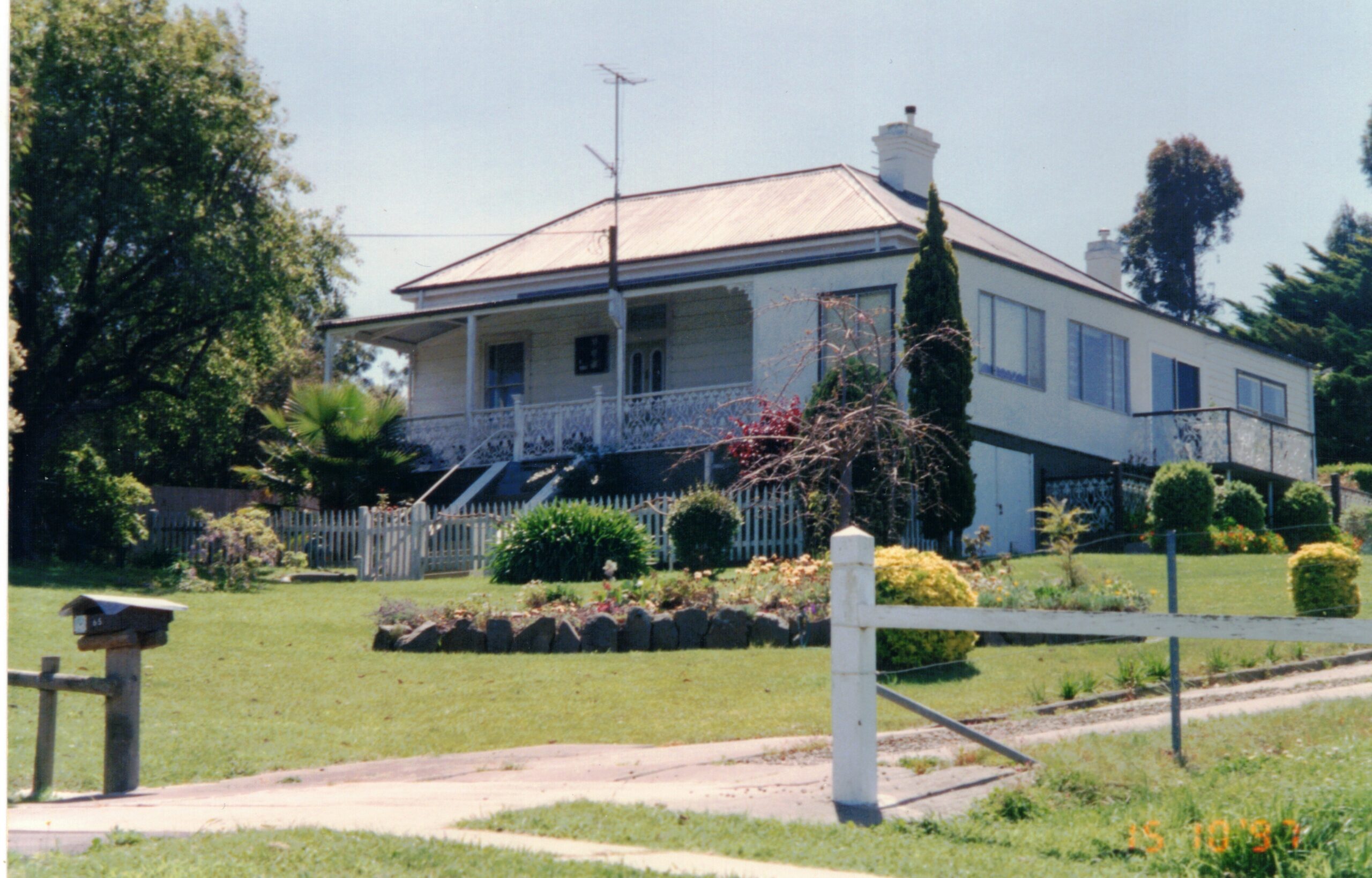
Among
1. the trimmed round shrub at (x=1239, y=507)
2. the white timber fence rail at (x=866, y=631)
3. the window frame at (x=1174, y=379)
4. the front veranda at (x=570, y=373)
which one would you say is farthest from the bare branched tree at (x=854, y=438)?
the white timber fence rail at (x=866, y=631)

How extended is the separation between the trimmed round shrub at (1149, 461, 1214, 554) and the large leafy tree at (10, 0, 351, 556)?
1619 centimetres

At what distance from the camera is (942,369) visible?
2142 centimetres

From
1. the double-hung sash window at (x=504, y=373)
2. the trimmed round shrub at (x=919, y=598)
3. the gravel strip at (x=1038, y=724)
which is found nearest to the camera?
the gravel strip at (x=1038, y=724)

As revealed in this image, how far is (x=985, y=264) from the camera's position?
24.0m

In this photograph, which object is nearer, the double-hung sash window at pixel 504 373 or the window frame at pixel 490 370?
the window frame at pixel 490 370

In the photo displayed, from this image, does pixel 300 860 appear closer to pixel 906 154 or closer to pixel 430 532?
pixel 430 532

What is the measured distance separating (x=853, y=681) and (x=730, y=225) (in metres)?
22.9

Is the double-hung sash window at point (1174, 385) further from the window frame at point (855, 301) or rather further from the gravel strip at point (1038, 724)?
the gravel strip at point (1038, 724)

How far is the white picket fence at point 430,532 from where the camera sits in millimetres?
21188

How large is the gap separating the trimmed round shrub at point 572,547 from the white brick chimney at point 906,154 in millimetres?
13413

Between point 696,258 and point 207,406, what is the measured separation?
10.5m

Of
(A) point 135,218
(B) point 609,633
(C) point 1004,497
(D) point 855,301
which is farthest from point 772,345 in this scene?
(A) point 135,218

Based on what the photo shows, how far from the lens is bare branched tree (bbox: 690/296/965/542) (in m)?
18.3

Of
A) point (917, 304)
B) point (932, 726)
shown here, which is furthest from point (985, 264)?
point (932, 726)
